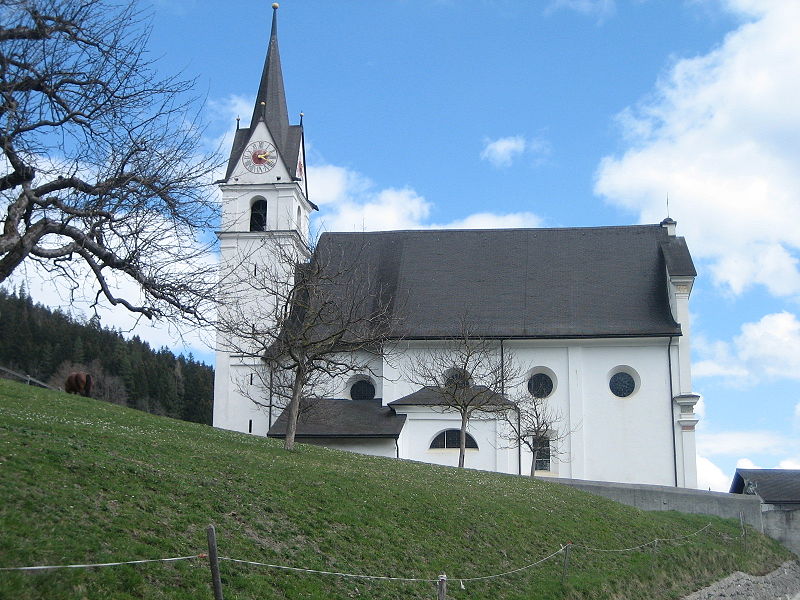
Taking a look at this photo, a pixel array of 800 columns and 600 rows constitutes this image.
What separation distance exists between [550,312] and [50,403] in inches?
1013

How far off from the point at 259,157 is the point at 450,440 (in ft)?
57.1

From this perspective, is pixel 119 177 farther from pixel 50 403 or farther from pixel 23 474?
pixel 50 403

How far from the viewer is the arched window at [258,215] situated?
47.2m

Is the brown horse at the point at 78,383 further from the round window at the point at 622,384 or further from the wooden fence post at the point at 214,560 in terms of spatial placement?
the round window at the point at 622,384

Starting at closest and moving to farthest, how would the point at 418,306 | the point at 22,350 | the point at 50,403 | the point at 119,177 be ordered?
the point at 119,177 < the point at 50,403 < the point at 418,306 < the point at 22,350

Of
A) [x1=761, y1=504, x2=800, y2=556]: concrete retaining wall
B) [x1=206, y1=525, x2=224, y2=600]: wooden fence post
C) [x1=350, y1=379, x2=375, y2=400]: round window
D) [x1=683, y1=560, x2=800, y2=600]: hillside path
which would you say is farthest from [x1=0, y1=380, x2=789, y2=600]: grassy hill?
[x1=350, y1=379, x2=375, y2=400]: round window

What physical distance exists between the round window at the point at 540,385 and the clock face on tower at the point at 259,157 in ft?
54.1

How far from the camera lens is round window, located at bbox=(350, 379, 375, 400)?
143ft

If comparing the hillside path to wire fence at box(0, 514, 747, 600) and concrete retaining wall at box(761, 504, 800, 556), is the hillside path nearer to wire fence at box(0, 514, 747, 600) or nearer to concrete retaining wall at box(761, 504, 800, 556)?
wire fence at box(0, 514, 747, 600)

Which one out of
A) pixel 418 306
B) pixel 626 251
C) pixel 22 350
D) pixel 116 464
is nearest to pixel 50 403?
pixel 116 464

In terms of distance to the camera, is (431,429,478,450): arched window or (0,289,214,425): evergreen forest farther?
(0,289,214,425): evergreen forest

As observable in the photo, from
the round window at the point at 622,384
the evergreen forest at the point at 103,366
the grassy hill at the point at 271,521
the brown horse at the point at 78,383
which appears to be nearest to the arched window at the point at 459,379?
the grassy hill at the point at 271,521

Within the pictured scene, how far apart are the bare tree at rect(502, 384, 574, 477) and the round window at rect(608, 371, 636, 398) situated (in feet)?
8.89

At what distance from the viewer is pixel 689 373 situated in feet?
137
